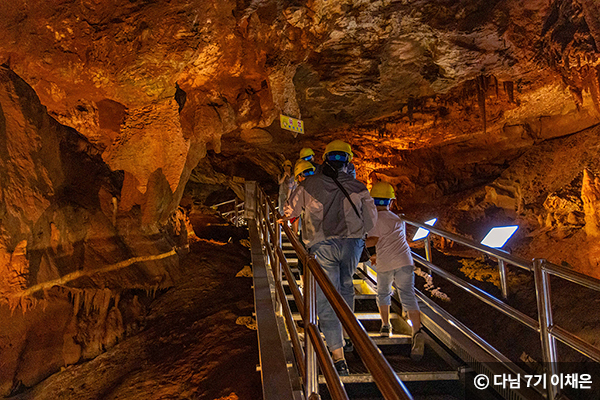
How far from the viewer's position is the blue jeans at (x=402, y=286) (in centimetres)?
353

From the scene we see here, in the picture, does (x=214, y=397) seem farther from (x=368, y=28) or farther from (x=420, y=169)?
(x=420, y=169)

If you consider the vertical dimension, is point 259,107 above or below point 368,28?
below

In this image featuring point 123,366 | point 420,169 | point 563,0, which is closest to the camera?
point 123,366

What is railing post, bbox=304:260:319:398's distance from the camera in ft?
6.62

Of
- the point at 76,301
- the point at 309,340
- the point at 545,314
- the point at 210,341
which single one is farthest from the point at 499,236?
the point at 76,301

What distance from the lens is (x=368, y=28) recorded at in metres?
6.58

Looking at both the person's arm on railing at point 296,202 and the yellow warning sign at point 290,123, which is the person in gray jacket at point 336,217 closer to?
the person's arm on railing at point 296,202

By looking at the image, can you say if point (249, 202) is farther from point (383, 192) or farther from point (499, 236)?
point (499, 236)

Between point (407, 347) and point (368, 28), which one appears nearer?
point (407, 347)

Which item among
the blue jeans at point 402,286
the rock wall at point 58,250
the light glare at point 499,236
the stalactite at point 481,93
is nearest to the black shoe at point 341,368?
the blue jeans at point 402,286

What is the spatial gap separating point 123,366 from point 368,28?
6.48m

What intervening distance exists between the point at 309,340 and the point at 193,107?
20.2 feet

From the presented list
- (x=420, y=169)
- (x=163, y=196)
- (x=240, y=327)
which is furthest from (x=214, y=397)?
(x=420, y=169)

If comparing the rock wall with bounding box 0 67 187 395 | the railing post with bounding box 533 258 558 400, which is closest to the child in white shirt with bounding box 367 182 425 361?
the railing post with bounding box 533 258 558 400
